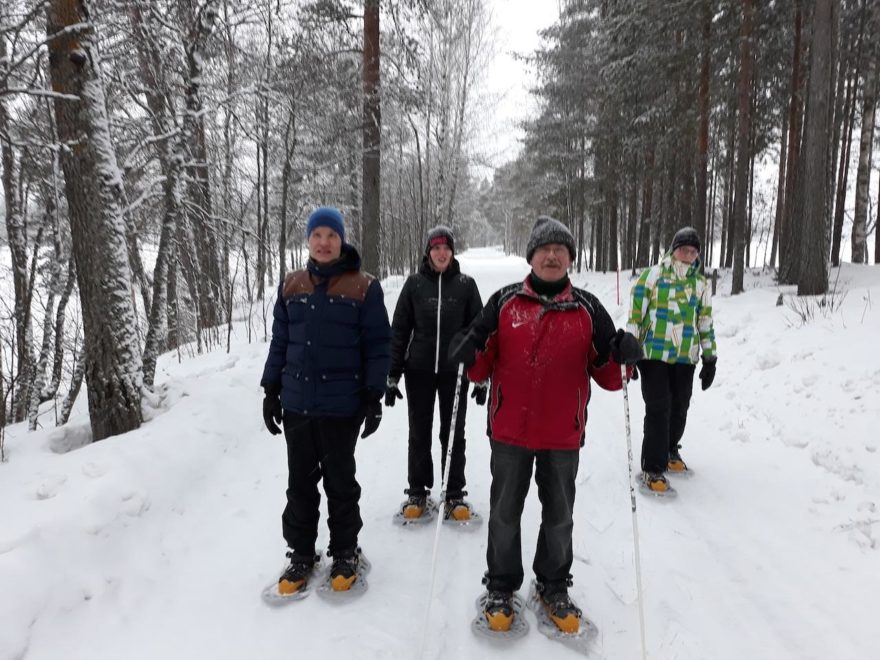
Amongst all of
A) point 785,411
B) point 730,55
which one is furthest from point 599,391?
point 730,55

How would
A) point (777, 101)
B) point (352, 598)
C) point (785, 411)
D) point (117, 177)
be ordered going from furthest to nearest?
point (777, 101) → point (785, 411) → point (117, 177) → point (352, 598)

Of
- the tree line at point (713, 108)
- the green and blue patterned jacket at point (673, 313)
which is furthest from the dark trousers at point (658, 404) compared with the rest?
the tree line at point (713, 108)

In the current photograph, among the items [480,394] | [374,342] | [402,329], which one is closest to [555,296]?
[480,394]

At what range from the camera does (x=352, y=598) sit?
300cm

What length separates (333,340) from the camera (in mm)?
2998

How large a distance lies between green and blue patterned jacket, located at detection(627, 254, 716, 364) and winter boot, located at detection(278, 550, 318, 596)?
3.24m

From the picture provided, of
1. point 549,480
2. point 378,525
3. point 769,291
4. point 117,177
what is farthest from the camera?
point 769,291

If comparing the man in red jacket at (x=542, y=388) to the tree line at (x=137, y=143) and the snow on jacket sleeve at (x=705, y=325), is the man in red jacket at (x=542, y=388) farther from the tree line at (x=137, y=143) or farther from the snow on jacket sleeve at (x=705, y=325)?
the tree line at (x=137, y=143)

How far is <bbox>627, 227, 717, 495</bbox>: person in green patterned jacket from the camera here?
4316 mm

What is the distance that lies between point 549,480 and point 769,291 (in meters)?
10.2

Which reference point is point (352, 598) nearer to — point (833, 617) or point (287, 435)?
point (287, 435)

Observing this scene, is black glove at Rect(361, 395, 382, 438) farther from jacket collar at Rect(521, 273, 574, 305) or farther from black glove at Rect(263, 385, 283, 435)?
jacket collar at Rect(521, 273, 574, 305)

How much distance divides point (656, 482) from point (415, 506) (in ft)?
7.17

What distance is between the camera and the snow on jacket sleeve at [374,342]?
120 inches
